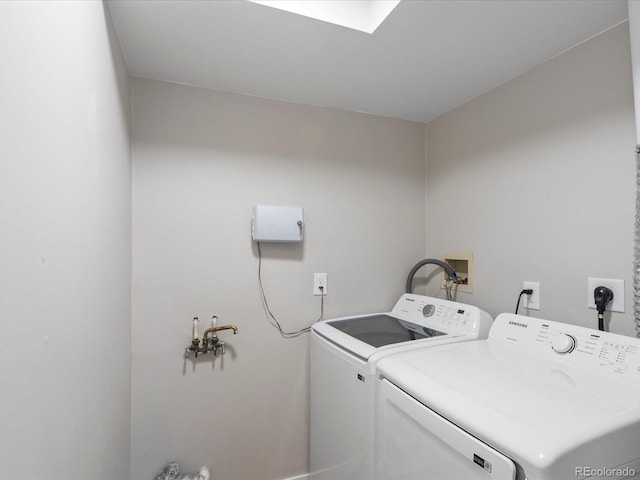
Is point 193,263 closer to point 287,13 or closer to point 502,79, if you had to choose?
point 287,13

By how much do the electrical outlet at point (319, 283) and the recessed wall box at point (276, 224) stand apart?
24cm

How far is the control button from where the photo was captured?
5.38ft

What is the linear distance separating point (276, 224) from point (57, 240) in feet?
3.43

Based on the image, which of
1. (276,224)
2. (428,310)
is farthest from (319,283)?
(428,310)

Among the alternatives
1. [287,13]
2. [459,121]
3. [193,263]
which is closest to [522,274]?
[459,121]

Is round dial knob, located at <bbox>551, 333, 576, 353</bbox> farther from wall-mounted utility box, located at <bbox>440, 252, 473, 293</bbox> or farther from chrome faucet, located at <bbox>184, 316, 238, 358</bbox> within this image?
chrome faucet, located at <bbox>184, 316, 238, 358</bbox>

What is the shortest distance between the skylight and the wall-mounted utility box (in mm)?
1216

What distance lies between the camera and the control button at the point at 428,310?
1640 millimetres

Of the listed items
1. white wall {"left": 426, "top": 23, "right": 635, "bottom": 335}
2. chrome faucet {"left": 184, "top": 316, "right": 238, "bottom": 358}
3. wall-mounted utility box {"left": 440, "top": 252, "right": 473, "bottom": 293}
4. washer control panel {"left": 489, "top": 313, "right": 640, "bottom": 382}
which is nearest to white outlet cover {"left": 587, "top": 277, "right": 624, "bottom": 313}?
white wall {"left": 426, "top": 23, "right": 635, "bottom": 335}

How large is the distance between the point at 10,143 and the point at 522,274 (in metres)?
1.73

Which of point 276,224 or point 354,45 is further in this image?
Result: point 276,224

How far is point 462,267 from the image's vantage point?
6.03ft

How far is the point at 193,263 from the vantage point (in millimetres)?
1567

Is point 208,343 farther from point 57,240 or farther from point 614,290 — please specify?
point 614,290
